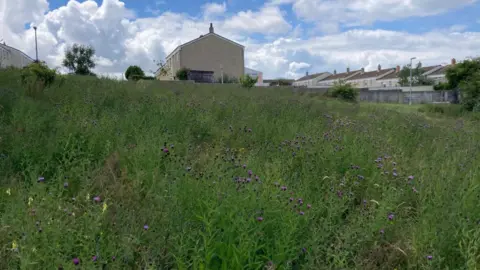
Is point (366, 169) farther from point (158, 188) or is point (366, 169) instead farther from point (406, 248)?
point (158, 188)

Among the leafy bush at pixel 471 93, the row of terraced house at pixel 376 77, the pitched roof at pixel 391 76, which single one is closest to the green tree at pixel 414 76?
the row of terraced house at pixel 376 77

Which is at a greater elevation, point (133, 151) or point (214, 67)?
point (214, 67)

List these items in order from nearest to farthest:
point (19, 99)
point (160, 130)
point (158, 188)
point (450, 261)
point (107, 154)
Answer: point (450, 261), point (158, 188), point (107, 154), point (160, 130), point (19, 99)

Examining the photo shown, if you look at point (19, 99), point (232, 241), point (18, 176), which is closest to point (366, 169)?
point (232, 241)

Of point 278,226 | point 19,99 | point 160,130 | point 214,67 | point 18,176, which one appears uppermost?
point 214,67

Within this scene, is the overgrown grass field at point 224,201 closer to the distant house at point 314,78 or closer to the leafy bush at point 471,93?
the leafy bush at point 471,93

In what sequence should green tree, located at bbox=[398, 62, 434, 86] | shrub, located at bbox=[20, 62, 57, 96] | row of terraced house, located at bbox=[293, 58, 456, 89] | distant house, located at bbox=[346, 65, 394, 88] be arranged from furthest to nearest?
distant house, located at bbox=[346, 65, 394, 88] < row of terraced house, located at bbox=[293, 58, 456, 89] < green tree, located at bbox=[398, 62, 434, 86] < shrub, located at bbox=[20, 62, 57, 96]

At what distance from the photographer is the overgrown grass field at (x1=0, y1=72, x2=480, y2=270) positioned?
7.08 ft

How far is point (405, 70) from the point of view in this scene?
64500mm

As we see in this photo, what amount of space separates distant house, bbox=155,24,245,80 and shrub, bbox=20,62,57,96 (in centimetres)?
3101

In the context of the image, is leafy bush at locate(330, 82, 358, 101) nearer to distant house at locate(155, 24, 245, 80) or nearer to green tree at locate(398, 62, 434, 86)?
distant house at locate(155, 24, 245, 80)

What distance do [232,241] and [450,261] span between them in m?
1.53

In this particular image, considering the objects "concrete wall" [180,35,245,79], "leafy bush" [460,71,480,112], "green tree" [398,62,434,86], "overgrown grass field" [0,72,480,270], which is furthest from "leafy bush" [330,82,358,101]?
"green tree" [398,62,434,86]

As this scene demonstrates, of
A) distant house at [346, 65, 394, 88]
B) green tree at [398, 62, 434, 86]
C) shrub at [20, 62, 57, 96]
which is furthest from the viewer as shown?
distant house at [346, 65, 394, 88]
